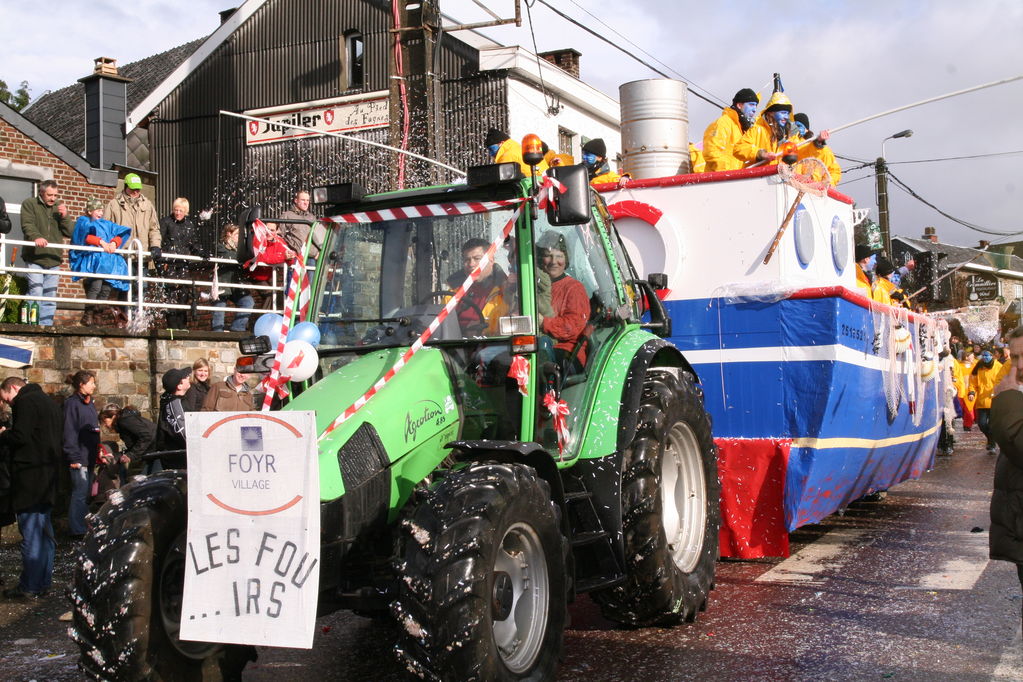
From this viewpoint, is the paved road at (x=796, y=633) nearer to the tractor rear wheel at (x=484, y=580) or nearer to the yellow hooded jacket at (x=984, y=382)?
the tractor rear wheel at (x=484, y=580)

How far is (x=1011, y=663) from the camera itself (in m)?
5.28

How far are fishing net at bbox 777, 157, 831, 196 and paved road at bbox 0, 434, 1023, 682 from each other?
8.88ft

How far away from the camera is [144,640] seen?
168 inches

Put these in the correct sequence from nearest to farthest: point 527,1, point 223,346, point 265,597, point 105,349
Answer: point 265,597
point 105,349
point 223,346
point 527,1

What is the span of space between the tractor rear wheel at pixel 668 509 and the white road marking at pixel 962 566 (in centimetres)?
161

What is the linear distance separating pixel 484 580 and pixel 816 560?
4.54 m

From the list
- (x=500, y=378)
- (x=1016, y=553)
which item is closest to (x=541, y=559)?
(x=500, y=378)

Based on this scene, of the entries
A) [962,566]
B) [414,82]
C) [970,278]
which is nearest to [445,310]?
[962,566]

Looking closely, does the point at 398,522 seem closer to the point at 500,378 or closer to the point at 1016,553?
the point at 500,378

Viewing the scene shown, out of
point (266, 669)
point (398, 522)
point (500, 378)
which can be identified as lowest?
point (266, 669)

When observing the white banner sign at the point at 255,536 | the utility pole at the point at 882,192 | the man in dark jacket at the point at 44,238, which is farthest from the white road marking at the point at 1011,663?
the utility pole at the point at 882,192

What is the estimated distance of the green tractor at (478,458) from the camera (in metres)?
4.26

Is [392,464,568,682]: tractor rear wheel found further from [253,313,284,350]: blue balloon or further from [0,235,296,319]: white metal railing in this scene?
[0,235,296,319]: white metal railing

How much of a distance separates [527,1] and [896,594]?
9846 millimetres
